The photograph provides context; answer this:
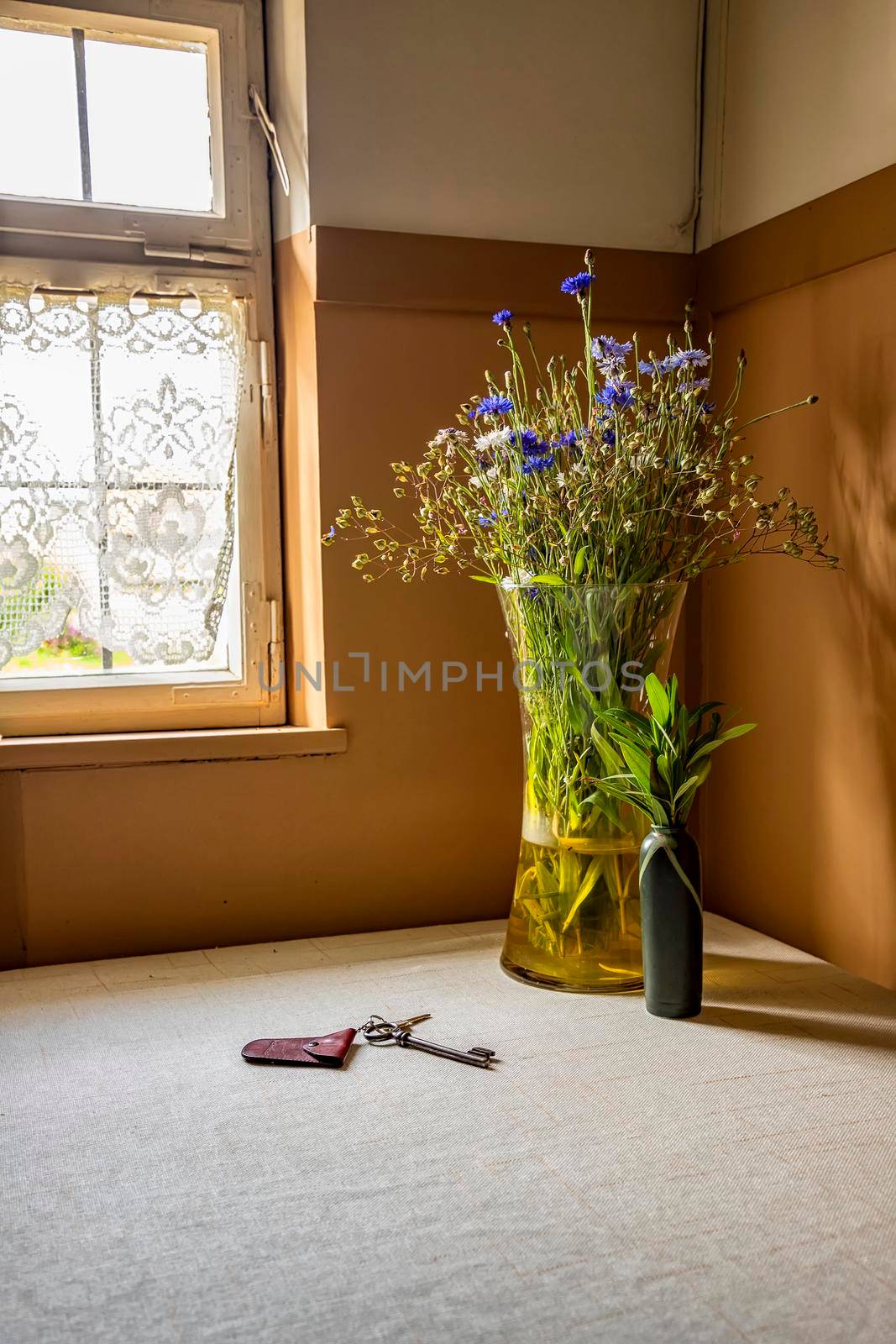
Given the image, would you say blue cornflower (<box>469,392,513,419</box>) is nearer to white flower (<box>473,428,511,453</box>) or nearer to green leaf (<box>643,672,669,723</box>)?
white flower (<box>473,428,511,453</box>)

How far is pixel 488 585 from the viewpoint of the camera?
273cm

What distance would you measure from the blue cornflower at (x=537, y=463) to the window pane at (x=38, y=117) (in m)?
1.25

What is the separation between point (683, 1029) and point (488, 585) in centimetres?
111

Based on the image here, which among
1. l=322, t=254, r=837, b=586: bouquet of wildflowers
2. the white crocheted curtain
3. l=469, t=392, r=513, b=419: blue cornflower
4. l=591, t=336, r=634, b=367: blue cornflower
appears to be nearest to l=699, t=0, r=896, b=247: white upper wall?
l=322, t=254, r=837, b=586: bouquet of wildflowers

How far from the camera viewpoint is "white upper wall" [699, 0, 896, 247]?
2262mm

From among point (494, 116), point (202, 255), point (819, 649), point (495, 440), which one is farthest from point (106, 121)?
point (819, 649)

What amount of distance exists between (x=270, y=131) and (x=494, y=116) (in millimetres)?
501

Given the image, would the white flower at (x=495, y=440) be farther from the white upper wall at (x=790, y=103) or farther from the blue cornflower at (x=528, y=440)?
the white upper wall at (x=790, y=103)

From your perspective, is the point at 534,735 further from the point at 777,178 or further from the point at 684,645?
the point at 777,178

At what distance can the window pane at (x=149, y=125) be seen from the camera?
2584mm

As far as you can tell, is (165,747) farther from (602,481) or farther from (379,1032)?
(602,481)

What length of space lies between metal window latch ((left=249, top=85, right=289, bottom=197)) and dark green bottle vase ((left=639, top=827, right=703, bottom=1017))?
1.66 meters

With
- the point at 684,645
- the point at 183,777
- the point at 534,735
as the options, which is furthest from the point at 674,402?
the point at 183,777

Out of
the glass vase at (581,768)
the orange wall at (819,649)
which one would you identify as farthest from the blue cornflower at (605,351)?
the orange wall at (819,649)
